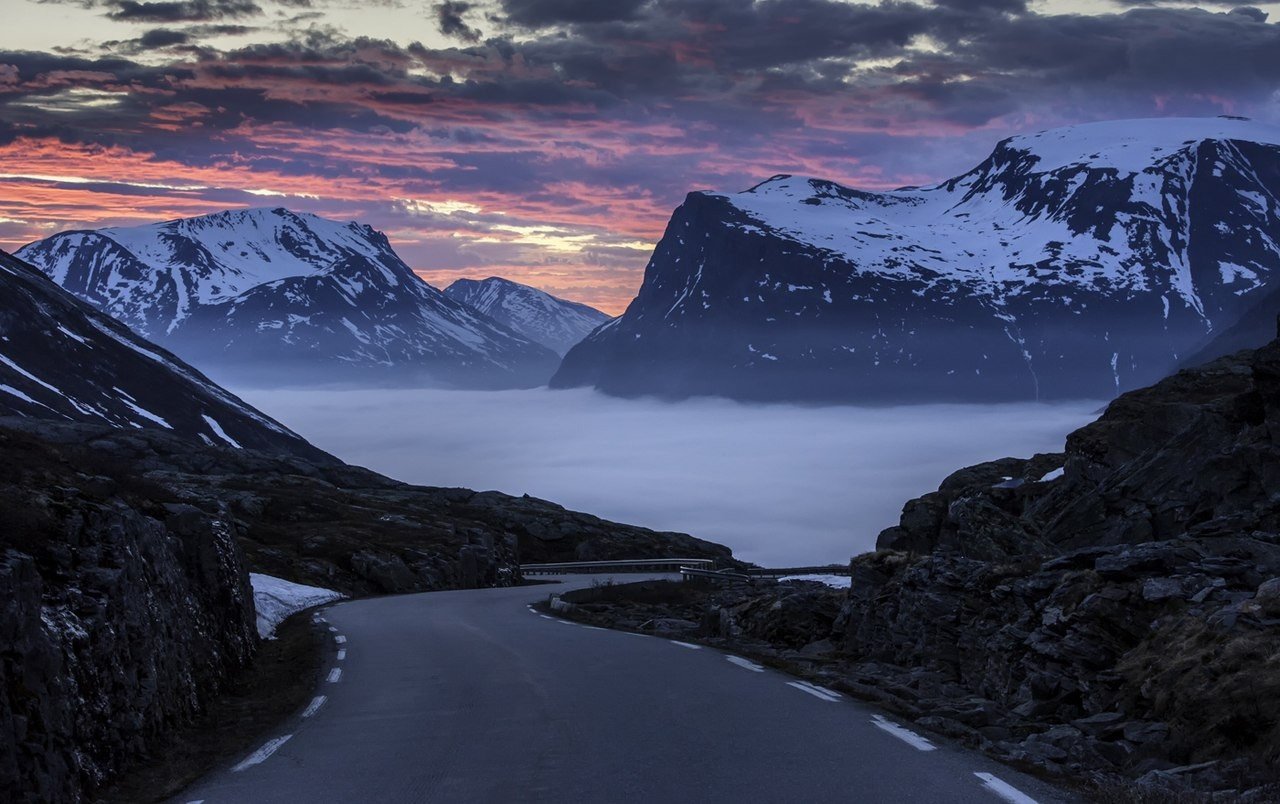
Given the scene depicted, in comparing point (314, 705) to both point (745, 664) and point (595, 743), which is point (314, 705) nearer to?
point (595, 743)

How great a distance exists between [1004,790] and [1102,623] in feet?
28.0

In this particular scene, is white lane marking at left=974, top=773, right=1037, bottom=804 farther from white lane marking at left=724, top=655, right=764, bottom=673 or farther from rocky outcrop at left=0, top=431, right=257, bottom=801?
white lane marking at left=724, top=655, right=764, bottom=673

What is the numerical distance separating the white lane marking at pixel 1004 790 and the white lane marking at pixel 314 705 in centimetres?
959

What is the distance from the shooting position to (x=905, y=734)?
13633 mm

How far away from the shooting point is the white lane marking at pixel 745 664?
20161 mm

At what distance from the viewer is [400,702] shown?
17266mm

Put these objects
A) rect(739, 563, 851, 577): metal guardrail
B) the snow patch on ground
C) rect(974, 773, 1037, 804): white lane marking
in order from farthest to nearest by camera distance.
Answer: rect(739, 563, 851, 577): metal guardrail, the snow patch on ground, rect(974, 773, 1037, 804): white lane marking

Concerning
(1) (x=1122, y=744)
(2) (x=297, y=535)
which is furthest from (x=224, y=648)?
(2) (x=297, y=535)

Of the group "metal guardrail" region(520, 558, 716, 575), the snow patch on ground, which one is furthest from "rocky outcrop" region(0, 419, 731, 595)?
the snow patch on ground

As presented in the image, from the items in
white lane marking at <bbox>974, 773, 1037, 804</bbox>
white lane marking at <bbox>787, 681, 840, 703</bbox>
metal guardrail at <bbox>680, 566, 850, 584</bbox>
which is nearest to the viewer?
white lane marking at <bbox>974, 773, 1037, 804</bbox>

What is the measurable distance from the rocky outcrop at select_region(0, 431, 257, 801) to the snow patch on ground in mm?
11227

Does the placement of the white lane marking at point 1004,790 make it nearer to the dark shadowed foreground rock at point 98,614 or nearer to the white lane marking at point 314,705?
the dark shadowed foreground rock at point 98,614

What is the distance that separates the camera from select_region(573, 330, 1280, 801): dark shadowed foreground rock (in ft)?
42.7

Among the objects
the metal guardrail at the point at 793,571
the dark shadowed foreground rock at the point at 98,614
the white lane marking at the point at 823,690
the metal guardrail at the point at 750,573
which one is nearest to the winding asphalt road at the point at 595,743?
the white lane marking at the point at 823,690
